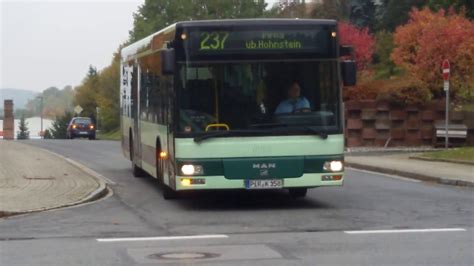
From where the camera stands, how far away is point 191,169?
15.0m

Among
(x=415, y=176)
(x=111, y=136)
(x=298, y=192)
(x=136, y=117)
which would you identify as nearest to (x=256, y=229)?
(x=298, y=192)

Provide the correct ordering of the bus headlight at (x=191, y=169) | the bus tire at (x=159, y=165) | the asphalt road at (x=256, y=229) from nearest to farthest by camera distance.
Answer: the asphalt road at (x=256, y=229), the bus headlight at (x=191, y=169), the bus tire at (x=159, y=165)

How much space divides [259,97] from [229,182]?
1405 mm

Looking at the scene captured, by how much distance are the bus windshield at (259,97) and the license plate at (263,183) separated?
30.1 inches

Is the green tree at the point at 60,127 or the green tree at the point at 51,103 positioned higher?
the green tree at the point at 51,103

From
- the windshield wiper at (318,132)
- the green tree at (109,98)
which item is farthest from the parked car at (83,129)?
the windshield wiper at (318,132)

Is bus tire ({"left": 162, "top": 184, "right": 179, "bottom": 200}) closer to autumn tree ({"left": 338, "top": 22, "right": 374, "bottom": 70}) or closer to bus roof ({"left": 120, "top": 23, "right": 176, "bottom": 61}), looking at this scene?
bus roof ({"left": 120, "top": 23, "right": 176, "bottom": 61})

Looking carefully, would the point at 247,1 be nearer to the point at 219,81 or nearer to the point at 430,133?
the point at 430,133

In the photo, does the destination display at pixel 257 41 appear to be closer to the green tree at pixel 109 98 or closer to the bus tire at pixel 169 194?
the bus tire at pixel 169 194

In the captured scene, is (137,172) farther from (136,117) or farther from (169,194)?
(169,194)

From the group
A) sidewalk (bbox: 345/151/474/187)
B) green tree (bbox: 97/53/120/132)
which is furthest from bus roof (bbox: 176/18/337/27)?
green tree (bbox: 97/53/120/132)

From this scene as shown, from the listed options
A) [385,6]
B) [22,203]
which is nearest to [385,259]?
[22,203]

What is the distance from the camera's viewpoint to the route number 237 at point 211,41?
1509 centimetres

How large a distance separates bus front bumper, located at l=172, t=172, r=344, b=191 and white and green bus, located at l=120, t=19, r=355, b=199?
0.02 m
